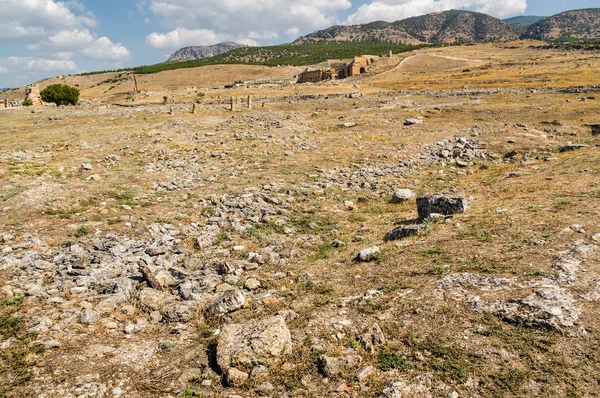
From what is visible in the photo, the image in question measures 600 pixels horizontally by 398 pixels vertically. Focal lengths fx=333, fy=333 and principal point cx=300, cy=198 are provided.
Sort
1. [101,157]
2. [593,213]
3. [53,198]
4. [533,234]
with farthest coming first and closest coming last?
1. [101,157]
2. [53,198]
3. [593,213]
4. [533,234]

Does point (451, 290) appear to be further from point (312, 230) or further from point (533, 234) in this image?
point (312, 230)

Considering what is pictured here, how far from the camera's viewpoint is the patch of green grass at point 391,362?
4641 mm

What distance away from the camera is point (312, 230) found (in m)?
10.3

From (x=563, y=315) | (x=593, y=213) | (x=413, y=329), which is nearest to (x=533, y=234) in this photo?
(x=593, y=213)

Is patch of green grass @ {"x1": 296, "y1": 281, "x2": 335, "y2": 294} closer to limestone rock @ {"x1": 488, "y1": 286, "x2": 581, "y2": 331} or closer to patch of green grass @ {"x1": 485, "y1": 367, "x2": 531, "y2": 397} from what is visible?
limestone rock @ {"x1": 488, "y1": 286, "x2": 581, "y2": 331}

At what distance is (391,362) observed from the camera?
15.6ft

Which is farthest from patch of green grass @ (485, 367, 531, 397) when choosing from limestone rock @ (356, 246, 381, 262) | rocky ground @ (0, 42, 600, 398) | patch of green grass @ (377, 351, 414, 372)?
limestone rock @ (356, 246, 381, 262)

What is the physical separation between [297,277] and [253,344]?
261 centimetres

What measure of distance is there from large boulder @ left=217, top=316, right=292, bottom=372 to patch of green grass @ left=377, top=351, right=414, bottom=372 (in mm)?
1359

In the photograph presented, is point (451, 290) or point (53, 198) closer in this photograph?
point (451, 290)

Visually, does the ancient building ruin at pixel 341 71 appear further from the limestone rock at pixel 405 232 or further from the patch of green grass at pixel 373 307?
the patch of green grass at pixel 373 307

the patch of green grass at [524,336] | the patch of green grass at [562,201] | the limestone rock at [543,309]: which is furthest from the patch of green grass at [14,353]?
the patch of green grass at [562,201]

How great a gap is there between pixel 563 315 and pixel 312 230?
6449 mm

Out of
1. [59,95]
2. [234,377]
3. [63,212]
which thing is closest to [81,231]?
[63,212]
